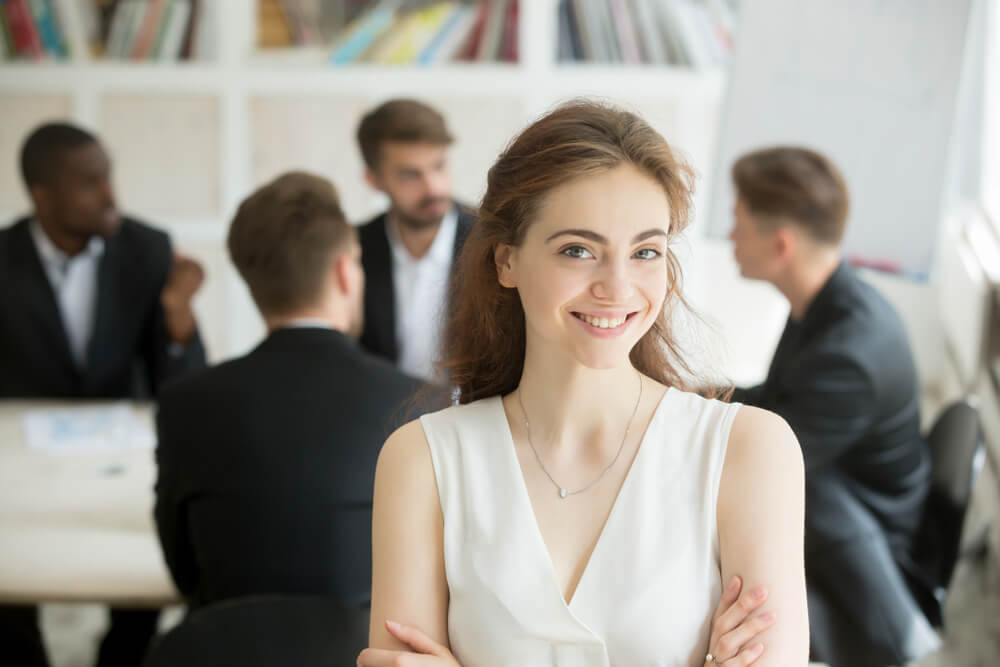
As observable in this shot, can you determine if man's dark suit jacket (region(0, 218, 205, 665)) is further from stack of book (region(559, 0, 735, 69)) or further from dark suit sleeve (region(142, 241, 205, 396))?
stack of book (region(559, 0, 735, 69))

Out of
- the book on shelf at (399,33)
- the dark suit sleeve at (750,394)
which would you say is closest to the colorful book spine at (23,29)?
the book on shelf at (399,33)

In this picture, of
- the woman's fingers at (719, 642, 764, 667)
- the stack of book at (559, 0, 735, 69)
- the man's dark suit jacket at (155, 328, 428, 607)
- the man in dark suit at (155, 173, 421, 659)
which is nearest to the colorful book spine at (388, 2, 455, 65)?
the stack of book at (559, 0, 735, 69)

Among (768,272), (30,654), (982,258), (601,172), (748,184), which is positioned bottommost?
(30,654)

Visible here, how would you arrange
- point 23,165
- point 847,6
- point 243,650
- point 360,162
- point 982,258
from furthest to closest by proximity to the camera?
point 360,162 < point 982,258 < point 847,6 < point 23,165 < point 243,650

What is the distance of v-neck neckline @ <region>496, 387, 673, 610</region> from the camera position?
1219mm

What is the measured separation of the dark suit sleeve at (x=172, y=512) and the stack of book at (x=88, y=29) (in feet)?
9.71

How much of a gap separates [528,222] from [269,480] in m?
0.78

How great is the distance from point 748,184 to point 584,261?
55.6 inches

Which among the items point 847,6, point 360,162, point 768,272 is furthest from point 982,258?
point 360,162

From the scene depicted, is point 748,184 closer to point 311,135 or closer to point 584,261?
point 584,261

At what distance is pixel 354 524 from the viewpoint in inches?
69.7

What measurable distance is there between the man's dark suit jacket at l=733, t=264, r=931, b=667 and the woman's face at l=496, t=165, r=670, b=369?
1.03m

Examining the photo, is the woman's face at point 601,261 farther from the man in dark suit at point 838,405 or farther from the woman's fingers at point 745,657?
the man in dark suit at point 838,405

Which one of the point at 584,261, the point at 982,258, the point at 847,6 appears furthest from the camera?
the point at 982,258
